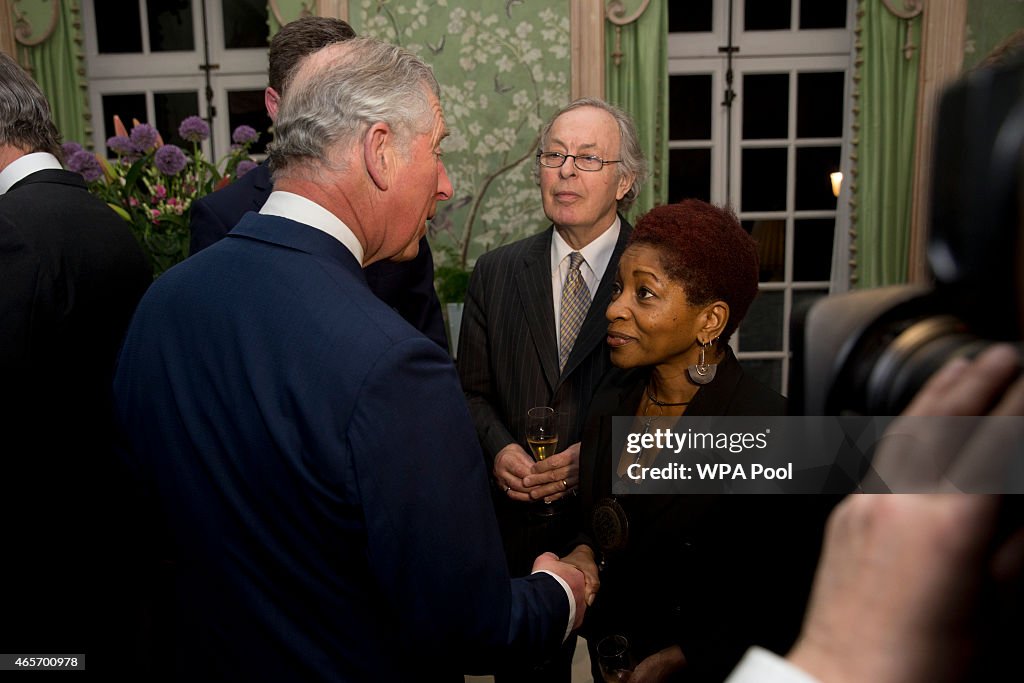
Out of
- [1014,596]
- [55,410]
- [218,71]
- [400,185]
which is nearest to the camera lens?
[1014,596]

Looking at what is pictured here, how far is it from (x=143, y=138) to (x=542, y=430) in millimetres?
1440

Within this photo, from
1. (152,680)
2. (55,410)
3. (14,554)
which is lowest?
(152,680)

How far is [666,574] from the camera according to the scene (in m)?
1.41

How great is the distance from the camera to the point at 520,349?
2004 millimetres

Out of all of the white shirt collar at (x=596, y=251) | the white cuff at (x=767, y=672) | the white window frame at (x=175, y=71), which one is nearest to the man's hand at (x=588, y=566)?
the white shirt collar at (x=596, y=251)

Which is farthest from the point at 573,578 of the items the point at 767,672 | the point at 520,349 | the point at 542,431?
the point at 767,672

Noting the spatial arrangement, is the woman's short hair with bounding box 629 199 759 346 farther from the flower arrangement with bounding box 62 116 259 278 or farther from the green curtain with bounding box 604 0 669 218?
the green curtain with bounding box 604 0 669 218

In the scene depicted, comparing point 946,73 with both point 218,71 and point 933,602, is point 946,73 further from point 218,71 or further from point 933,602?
point 933,602

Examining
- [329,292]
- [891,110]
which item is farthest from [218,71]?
[329,292]

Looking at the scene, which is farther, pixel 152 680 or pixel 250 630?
pixel 152 680

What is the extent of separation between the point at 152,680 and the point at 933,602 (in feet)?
6.74

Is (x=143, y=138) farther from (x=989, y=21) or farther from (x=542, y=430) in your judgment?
(x=989, y=21)

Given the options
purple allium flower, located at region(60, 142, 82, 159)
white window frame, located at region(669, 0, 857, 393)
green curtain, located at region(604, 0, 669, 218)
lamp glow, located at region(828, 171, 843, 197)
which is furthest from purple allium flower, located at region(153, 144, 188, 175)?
lamp glow, located at region(828, 171, 843, 197)

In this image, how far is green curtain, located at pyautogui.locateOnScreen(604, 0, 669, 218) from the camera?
13.5 feet
